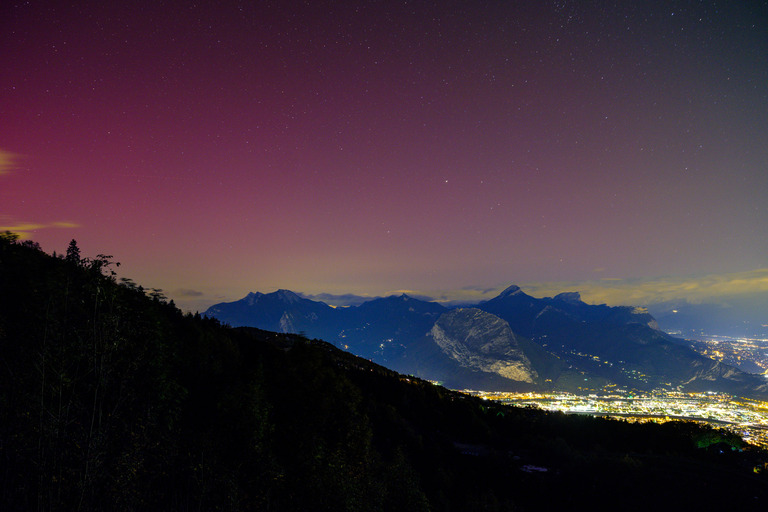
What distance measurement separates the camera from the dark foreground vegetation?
19266 millimetres

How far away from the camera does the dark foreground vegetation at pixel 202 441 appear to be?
63.2 ft

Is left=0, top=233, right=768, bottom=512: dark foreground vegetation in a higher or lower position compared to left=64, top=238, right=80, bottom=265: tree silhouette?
lower

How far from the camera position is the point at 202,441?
3083 cm

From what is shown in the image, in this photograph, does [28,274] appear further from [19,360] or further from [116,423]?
[116,423]

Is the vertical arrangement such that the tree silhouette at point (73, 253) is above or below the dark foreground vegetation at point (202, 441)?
above

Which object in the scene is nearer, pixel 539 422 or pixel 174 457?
pixel 174 457

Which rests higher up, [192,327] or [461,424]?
[192,327]

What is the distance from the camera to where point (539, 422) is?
11750cm

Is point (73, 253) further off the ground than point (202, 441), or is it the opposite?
point (73, 253)

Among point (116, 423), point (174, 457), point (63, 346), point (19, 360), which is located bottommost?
point (174, 457)

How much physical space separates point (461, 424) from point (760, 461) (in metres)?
66.5

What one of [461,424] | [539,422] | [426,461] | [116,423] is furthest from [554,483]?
[116,423]

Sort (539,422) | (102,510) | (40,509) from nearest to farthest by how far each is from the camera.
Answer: (40,509) < (102,510) < (539,422)

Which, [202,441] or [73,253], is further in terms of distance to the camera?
[202,441]
